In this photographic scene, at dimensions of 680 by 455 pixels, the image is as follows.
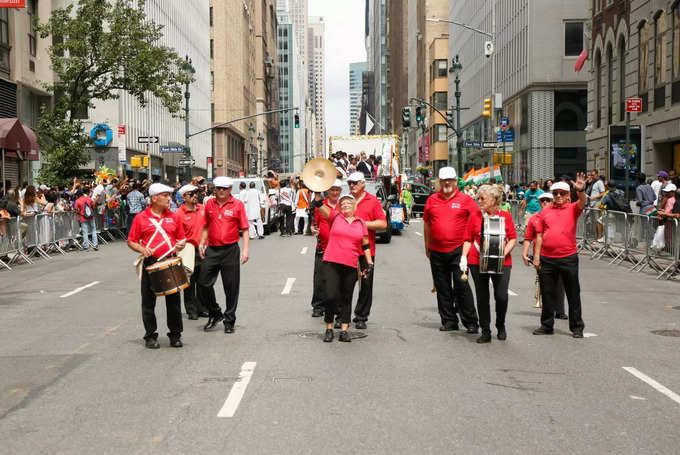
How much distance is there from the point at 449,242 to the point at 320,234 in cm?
184

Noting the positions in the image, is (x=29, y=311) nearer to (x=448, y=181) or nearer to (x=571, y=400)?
(x=448, y=181)

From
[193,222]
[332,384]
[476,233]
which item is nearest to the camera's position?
[332,384]

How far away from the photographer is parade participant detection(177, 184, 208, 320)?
1126cm

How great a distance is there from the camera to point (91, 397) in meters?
7.18

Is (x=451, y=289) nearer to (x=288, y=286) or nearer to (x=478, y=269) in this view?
(x=478, y=269)

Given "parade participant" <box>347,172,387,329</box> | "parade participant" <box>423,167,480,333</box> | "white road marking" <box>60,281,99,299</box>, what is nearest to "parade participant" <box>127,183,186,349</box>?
"parade participant" <box>347,172,387,329</box>

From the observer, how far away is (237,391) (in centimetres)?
729

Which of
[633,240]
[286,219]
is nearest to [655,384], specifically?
[633,240]

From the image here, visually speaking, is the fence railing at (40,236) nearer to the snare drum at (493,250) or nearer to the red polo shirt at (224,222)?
the red polo shirt at (224,222)

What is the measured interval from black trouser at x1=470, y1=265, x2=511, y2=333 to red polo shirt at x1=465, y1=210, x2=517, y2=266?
126 millimetres

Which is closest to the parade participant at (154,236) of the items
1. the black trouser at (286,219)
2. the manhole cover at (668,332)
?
the manhole cover at (668,332)

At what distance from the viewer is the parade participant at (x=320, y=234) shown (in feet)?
36.1

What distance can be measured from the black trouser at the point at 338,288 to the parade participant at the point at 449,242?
110 cm

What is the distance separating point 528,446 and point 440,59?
299ft
